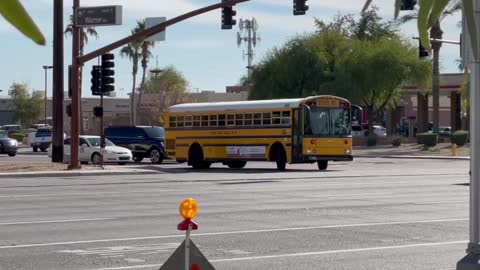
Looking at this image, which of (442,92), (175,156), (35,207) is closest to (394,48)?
(442,92)

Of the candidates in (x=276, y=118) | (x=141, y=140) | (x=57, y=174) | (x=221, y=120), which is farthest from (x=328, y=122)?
(x=141, y=140)

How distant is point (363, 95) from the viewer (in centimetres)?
6994

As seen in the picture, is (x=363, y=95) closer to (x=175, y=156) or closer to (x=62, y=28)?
(x=175, y=156)

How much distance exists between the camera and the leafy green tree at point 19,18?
5.89 feet

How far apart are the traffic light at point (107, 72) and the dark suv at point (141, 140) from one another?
466 inches

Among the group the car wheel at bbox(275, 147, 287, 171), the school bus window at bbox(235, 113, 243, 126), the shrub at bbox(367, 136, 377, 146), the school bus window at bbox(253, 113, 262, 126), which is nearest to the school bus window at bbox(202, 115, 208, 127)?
the school bus window at bbox(235, 113, 243, 126)

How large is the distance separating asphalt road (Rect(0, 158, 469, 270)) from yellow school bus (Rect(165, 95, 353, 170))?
371 inches

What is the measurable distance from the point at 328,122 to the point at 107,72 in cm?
959

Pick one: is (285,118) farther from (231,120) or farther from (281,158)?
(231,120)

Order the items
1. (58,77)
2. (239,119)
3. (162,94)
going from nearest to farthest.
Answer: (58,77)
(239,119)
(162,94)

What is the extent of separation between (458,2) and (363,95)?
2695 inches

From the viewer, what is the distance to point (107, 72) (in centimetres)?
3609

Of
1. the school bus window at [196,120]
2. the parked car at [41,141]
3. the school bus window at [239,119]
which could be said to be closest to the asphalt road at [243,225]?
the school bus window at [239,119]

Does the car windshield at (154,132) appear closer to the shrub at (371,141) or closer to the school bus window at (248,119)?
the school bus window at (248,119)
